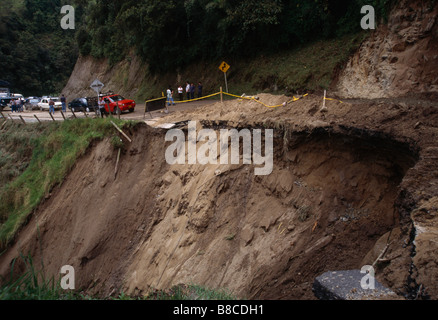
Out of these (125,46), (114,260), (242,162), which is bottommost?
(114,260)

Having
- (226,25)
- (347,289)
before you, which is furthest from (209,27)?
(347,289)

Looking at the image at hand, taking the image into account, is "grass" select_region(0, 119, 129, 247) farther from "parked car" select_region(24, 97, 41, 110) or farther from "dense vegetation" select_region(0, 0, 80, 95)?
"dense vegetation" select_region(0, 0, 80, 95)

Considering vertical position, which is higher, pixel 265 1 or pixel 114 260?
pixel 265 1

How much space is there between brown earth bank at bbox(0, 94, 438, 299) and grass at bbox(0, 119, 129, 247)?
97cm

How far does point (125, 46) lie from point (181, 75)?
1256 centimetres

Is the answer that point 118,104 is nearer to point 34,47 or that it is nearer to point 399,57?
point 399,57

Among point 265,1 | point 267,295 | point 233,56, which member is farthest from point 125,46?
point 267,295

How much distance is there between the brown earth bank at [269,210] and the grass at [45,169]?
0.97 metres

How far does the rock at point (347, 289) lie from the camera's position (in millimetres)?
4566

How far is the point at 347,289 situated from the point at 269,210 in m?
4.98

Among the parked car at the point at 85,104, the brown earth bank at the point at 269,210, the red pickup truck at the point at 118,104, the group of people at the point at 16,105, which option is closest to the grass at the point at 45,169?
the brown earth bank at the point at 269,210

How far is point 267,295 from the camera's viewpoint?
300 inches

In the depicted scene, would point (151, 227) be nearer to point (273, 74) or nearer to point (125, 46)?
point (273, 74)

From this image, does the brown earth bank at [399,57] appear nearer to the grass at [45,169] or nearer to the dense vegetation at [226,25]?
the dense vegetation at [226,25]
